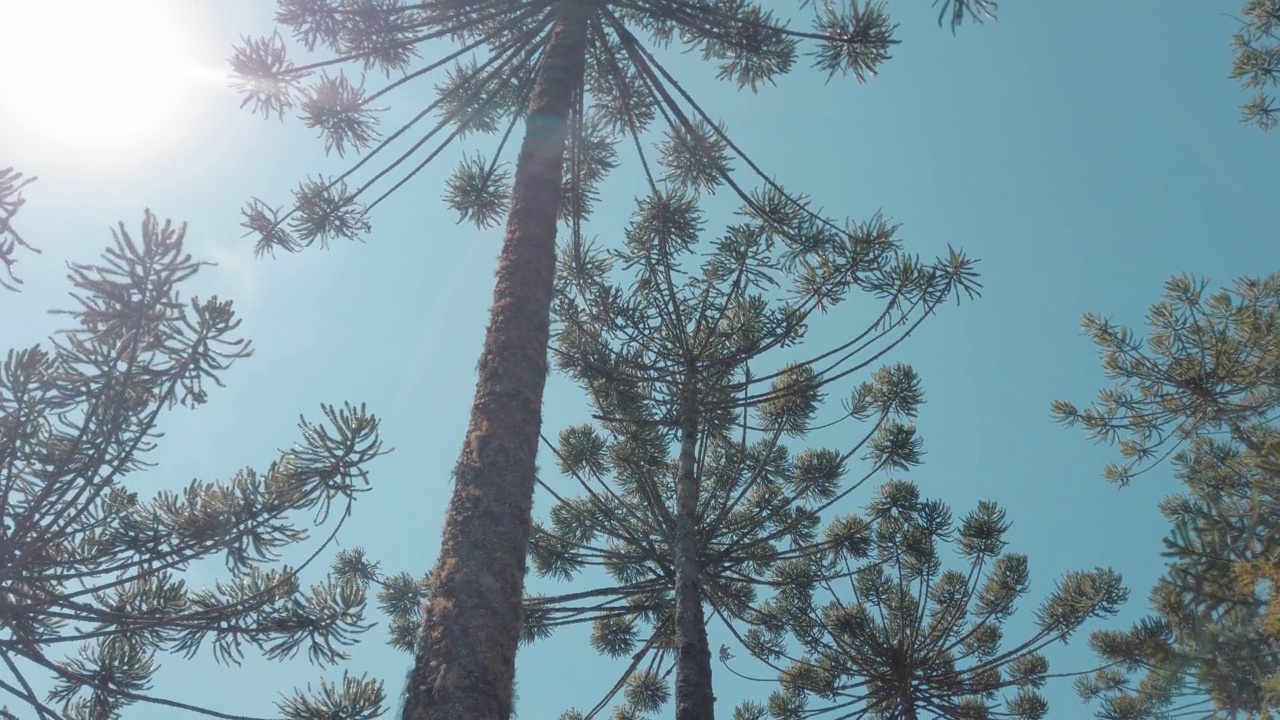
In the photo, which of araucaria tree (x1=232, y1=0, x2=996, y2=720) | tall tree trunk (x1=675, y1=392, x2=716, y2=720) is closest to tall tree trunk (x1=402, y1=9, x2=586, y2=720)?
araucaria tree (x1=232, y1=0, x2=996, y2=720)

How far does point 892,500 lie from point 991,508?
143 cm

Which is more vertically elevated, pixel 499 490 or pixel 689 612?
pixel 689 612

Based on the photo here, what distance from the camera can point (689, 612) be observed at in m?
7.82

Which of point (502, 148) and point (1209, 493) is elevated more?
point (502, 148)

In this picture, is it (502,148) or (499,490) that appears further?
(502,148)

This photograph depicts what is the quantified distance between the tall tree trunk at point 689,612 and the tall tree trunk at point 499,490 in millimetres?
4170

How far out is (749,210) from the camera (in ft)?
28.6

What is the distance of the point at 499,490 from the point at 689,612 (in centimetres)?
476

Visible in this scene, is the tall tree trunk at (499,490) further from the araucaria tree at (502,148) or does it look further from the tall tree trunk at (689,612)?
the tall tree trunk at (689,612)

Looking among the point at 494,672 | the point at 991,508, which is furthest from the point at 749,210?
the point at 494,672

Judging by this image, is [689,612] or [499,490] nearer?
[499,490]

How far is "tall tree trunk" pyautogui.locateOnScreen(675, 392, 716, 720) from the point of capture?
714 centimetres

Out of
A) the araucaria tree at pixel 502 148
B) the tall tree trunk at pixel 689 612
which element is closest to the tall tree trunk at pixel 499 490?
the araucaria tree at pixel 502 148

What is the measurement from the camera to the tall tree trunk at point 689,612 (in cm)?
714
